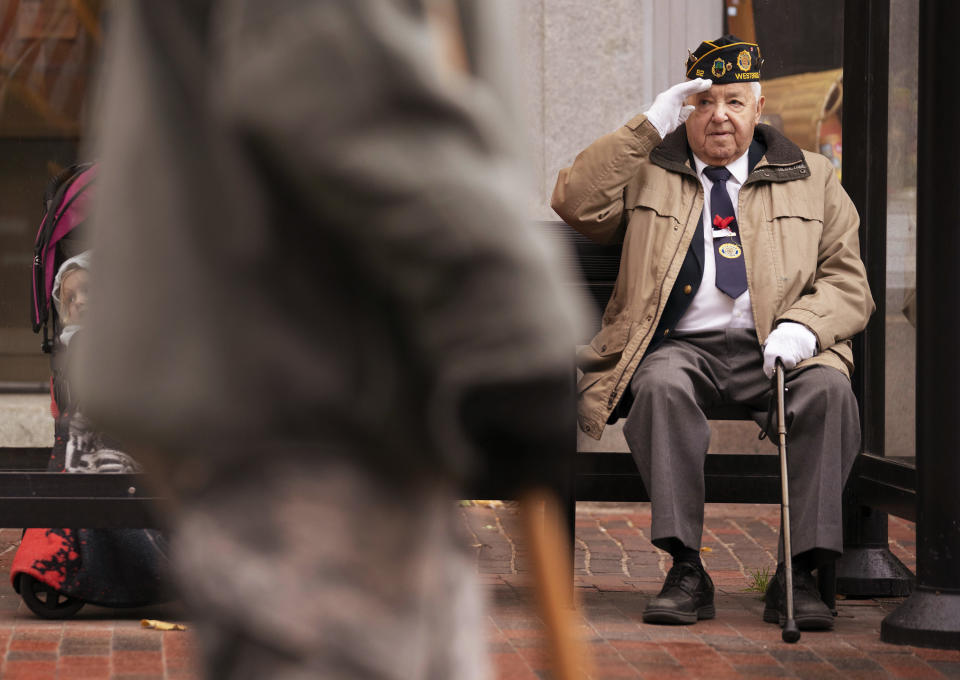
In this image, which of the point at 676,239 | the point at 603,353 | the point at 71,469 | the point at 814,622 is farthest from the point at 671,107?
the point at 71,469

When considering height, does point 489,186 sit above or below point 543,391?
above

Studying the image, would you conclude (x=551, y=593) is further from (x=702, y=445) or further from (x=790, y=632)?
(x=702, y=445)

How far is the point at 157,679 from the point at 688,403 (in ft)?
6.36

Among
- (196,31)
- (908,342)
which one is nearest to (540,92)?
(908,342)

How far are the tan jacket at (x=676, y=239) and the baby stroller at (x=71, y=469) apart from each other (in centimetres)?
157

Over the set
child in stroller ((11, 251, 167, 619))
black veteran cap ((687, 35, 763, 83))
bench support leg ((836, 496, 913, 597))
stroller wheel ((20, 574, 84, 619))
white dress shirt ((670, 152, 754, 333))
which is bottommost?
bench support leg ((836, 496, 913, 597))

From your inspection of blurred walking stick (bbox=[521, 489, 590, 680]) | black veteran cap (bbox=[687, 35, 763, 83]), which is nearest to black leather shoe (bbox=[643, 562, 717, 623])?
black veteran cap (bbox=[687, 35, 763, 83])

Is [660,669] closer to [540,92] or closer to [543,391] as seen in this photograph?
[543,391]

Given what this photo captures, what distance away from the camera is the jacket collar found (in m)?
5.70

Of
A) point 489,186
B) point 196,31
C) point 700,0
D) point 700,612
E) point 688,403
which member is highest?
point 700,0

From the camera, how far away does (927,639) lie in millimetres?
4871

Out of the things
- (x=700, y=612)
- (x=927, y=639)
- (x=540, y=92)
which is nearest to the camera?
(x=927, y=639)

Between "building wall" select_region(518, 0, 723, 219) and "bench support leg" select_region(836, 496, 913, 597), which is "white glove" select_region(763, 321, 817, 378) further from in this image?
"building wall" select_region(518, 0, 723, 219)

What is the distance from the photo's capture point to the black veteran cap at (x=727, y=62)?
5844mm
